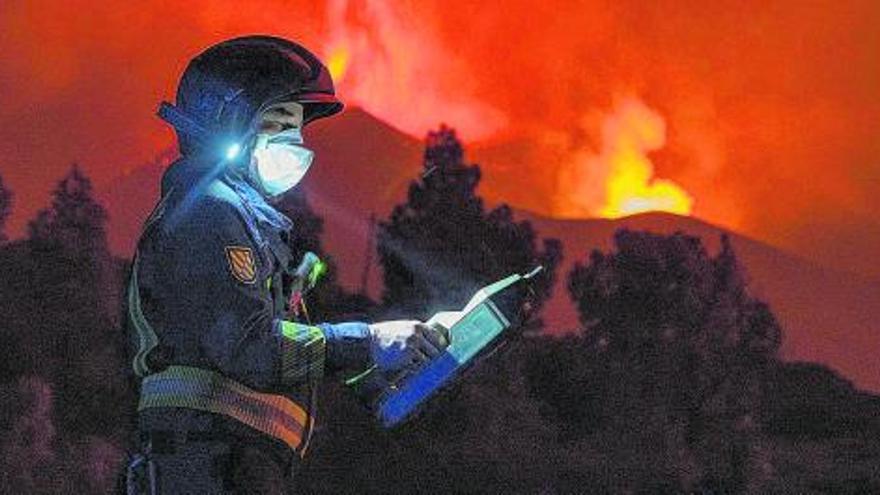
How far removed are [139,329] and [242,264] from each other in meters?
0.37

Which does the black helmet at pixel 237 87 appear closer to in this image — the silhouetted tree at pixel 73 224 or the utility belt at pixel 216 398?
the utility belt at pixel 216 398

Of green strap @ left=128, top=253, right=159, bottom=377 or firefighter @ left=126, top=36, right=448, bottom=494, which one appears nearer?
firefighter @ left=126, top=36, right=448, bottom=494

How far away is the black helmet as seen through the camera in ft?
11.4

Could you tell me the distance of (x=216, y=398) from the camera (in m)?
3.26

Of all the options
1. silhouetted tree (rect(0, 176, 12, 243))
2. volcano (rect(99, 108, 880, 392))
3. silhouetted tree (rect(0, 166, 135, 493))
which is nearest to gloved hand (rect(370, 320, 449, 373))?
silhouetted tree (rect(0, 166, 135, 493))

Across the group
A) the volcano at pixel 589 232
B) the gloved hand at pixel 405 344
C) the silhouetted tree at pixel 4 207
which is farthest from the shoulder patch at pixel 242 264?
the volcano at pixel 589 232

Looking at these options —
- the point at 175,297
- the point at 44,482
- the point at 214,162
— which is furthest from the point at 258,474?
the point at 44,482

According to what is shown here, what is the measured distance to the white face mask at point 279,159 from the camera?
3596mm

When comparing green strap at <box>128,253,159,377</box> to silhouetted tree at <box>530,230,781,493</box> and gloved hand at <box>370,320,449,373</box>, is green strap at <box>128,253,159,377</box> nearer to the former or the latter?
gloved hand at <box>370,320,449,373</box>

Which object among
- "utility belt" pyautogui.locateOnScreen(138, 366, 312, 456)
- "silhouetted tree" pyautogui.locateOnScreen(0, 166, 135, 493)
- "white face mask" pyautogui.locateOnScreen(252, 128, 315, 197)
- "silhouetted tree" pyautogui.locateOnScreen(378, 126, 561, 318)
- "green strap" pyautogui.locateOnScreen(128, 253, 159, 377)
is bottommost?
"utility belt" pyautogui.locateOnScreen(138, 366, 312, 456)

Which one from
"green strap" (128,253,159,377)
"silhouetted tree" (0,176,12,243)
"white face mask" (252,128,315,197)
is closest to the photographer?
"green strap" (128,253,159,377)

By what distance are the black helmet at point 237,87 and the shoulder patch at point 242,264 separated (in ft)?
1.27

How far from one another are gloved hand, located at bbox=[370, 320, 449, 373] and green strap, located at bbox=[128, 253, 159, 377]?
59 centimetres

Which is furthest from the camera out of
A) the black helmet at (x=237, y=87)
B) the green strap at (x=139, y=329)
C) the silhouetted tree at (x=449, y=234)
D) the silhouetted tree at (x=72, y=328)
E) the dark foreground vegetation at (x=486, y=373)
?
the silhouetted tree at (x=449, y=234)
